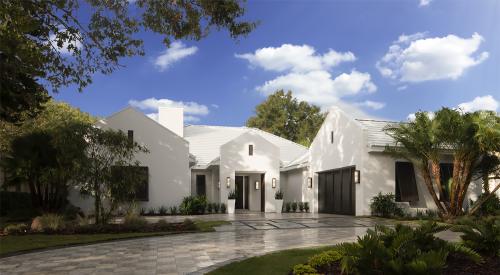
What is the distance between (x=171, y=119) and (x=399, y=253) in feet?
83.0

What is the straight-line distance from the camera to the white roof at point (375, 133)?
2070cm

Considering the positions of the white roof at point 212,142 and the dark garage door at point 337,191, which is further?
the white roof at point 212,142

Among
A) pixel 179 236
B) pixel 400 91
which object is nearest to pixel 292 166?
pixel 400 91

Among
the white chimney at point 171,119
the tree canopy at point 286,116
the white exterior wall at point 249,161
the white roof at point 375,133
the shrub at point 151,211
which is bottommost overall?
the shrub at point 151,211

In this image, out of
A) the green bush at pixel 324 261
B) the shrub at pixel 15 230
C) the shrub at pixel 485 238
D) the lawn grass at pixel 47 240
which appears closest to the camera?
the green bush at pixel 324 261

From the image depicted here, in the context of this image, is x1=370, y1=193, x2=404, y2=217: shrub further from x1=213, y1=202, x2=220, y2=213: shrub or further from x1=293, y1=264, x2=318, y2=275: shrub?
x1=293, y1=264, x2=318, y2=275: shrub

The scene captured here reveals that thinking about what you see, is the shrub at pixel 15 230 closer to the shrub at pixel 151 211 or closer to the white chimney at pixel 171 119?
the shrub at pixel 151 211

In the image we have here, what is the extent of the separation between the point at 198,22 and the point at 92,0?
263 centimetres

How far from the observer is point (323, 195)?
25406mm

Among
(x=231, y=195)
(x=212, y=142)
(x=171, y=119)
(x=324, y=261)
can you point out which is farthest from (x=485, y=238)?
(x=171, y=119)

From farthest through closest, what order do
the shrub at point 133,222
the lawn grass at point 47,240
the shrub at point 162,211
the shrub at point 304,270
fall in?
the shrub at point 162,211, the shrub at point 133,222, the lawn grass at point 47,240, the shrub at point 304,270

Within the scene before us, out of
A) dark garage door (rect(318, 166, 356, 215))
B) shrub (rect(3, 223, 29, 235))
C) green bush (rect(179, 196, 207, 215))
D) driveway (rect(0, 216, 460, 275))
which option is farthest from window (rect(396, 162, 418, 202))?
shrub (rect(3, 223, 29, 235))

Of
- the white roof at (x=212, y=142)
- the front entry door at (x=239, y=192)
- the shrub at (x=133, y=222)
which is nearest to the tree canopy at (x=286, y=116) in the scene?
the white roof at (x=212, y=142)

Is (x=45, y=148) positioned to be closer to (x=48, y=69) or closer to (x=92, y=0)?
(x=48, y=69)
